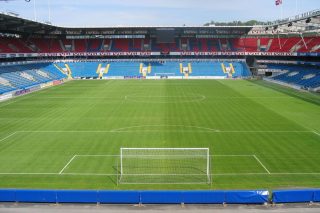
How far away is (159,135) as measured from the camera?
3177 centimetres

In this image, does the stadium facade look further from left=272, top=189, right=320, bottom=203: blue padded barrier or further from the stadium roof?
left=272, top=189, right=320, bottom=203: blue padded barrier

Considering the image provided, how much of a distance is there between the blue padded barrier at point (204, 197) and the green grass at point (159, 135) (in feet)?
9.37

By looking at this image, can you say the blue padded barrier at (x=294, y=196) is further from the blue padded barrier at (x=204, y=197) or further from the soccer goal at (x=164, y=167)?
the soccer goal at (x=164, y=167)

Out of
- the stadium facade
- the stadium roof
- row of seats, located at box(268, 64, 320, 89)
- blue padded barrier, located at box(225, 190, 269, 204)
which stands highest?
the stadium roof

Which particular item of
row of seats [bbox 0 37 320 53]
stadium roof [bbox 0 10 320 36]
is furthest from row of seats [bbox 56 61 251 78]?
stadium roof [bbox 0 10 320 36]

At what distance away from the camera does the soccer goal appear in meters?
22.1

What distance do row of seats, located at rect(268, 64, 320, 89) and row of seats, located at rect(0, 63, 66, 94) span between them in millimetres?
48405

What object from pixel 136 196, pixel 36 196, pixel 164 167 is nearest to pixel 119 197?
pixel 136 196

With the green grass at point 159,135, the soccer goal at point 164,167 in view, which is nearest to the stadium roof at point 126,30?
the green grass at point 159,135

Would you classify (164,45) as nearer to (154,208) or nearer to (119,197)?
(119,197)

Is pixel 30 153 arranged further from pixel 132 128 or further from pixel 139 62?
pixel 139 62

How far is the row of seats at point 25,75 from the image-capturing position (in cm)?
5994

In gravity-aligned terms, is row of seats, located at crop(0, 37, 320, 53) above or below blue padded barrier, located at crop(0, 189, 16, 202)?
above

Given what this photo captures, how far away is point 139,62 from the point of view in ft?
301
